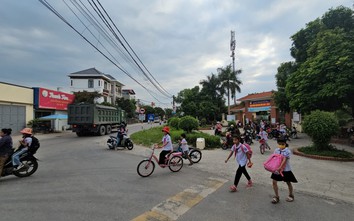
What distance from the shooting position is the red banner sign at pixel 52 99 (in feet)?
92.4

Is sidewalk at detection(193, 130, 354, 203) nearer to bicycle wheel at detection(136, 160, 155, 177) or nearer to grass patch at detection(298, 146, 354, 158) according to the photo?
grass patch at detection(298, 146, 354, 158)

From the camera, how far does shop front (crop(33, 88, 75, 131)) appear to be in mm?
27203

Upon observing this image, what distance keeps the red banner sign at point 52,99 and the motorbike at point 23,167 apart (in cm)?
2310

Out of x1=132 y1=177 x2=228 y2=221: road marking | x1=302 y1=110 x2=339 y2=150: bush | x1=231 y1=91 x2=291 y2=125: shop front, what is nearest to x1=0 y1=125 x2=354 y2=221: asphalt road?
x1=132 y1=177 x2=228 y2=221: road marking

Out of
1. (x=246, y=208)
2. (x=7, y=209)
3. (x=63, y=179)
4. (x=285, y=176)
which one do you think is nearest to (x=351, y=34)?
(x=285, y=176)

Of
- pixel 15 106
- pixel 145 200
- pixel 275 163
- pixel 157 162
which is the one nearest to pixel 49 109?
pixel 15 106

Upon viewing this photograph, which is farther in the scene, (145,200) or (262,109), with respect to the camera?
(262,109)

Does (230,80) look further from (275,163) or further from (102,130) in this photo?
(275,163)

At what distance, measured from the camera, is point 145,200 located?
5.32 meters

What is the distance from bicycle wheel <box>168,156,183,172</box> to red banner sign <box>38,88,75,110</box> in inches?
983

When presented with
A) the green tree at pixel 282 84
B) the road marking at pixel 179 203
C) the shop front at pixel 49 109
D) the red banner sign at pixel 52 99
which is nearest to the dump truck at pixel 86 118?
the shop front at pixel 49 109

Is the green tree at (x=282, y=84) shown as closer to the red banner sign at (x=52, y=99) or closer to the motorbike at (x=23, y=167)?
the motorbike at (x=23, y=167)

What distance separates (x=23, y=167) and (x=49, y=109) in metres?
25.9

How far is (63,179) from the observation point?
7.09 metres
